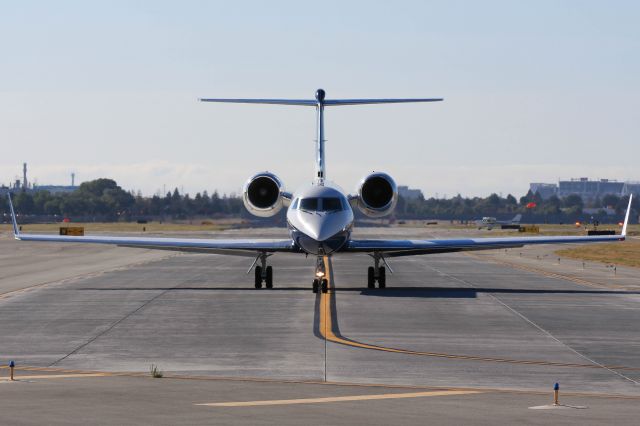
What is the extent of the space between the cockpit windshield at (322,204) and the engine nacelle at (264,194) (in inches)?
111

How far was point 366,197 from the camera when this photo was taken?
38625 mm

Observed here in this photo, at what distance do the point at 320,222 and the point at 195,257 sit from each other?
117 ft

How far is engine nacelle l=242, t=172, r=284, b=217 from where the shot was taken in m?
38.8

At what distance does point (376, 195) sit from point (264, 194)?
149 inches

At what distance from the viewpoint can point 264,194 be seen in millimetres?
39000

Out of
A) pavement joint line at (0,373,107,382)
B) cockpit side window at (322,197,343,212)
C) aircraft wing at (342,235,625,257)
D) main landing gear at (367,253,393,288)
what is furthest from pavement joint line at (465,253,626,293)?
pavement joint line at (0,373,107,382)

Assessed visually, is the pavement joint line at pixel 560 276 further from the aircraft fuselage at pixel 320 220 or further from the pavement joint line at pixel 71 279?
the pavement joint line at pixel 71 279

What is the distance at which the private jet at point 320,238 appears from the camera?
3556 cm

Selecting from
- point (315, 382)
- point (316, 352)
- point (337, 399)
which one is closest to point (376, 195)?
point (316, 352)

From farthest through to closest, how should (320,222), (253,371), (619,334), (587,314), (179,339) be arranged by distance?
(320,222) → (587,314) → (619,334) → (179,339) → (253,371)

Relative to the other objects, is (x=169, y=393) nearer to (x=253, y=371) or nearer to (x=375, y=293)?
(x=253, y=371)

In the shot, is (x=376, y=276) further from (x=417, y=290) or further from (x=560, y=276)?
(x=560, y=276)

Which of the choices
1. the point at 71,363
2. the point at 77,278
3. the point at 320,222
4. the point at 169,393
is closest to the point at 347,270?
the point at 77,278

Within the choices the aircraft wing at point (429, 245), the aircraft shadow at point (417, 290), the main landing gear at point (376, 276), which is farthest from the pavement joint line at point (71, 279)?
the main landing gear at point (376, 276)
